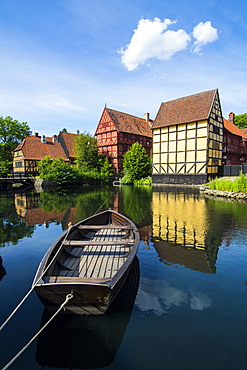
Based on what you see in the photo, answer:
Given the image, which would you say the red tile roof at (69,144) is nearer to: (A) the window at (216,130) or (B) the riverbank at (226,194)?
(A) the window at (216,130)

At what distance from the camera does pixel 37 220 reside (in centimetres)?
1209

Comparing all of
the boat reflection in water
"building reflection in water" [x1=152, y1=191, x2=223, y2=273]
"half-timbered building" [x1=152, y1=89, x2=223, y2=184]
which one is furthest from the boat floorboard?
"half-timbered building" [x1=152, y1=89, x2=223, y2=184]

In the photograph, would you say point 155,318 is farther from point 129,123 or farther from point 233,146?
point 129,123

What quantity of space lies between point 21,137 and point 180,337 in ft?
146

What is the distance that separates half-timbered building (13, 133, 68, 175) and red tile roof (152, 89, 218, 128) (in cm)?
2017

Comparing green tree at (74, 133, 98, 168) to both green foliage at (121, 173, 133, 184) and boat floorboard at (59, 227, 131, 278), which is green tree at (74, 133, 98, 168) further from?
boat floorboard at (59, 227, 131, 278)

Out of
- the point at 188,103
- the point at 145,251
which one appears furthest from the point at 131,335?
the point at 188,103

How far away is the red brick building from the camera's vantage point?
3459 centimetres

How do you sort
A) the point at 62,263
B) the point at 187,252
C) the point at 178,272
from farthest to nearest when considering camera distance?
1. the point at 187,252
2. the point at 178,272
3. the point at 62,263

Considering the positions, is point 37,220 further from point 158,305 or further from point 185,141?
point 185,141

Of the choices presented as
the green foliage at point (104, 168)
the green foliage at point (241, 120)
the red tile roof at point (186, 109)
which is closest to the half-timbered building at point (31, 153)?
the green foliage at point (104, 168)

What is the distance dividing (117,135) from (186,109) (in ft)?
42.7

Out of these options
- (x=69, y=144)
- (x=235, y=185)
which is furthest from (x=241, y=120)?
(x=235, y=185)

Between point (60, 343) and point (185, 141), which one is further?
point (185, 141)
